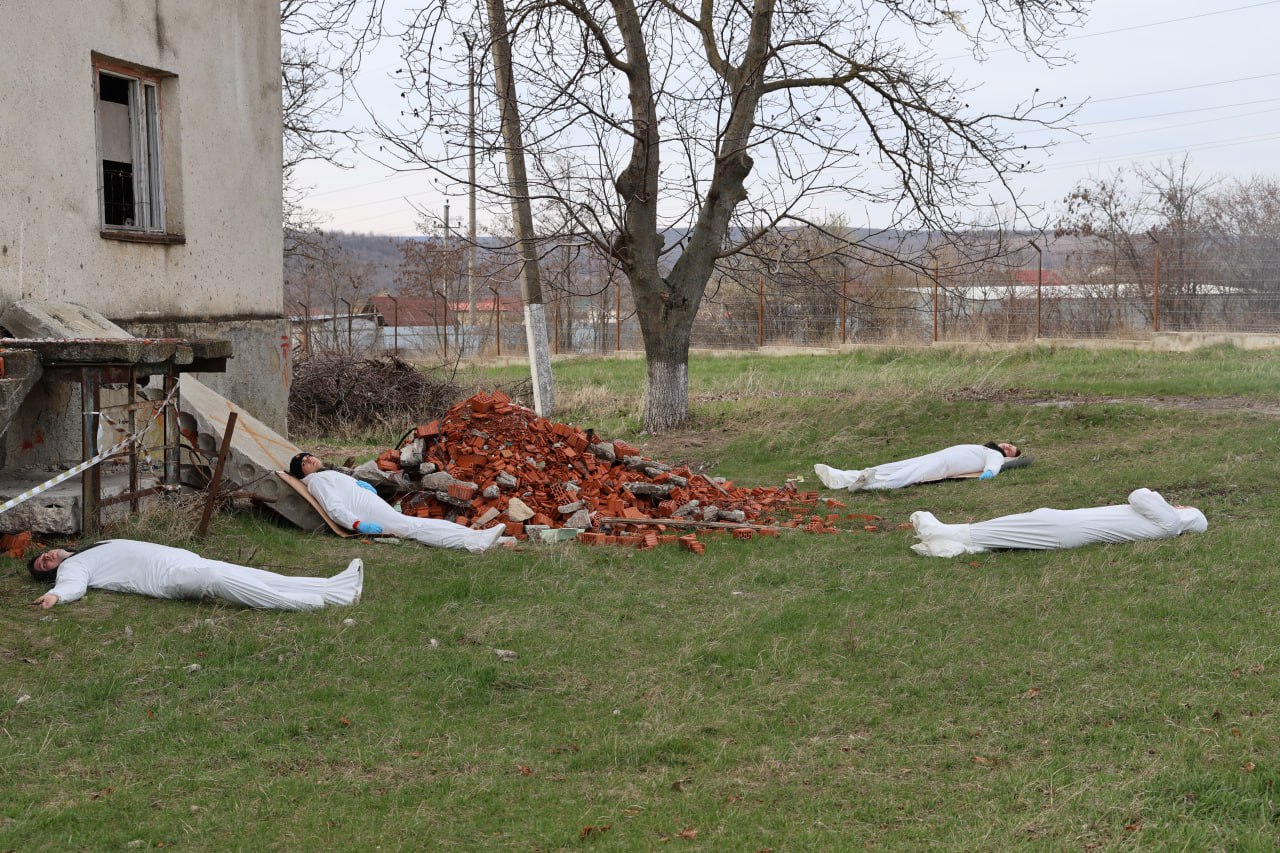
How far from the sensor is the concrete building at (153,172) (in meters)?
8.41

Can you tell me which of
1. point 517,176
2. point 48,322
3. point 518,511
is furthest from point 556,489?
point 517,176

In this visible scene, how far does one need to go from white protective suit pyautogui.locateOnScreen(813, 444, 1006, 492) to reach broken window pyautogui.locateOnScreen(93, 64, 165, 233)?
683 centimetres

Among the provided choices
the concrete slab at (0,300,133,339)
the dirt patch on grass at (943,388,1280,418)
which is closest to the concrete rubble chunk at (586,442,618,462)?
the concrete slab at (0,300,133,339)

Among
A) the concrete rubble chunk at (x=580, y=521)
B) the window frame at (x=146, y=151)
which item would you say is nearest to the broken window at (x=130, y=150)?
the window frame at (x=146, y=151)

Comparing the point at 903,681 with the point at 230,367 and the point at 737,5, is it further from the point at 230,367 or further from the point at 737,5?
the point at 737,5

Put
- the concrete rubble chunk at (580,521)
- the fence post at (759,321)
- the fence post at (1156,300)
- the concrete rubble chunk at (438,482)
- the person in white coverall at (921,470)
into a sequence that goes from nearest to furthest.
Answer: the concrete rubble chunk at (580,521), the concrete rubble chunk at (438,482), the person in white coverall at (921,470), the fence post at (1156,300), the fence post at (759,321)

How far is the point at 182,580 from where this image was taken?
6594 mm

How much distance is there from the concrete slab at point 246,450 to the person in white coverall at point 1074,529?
490cm

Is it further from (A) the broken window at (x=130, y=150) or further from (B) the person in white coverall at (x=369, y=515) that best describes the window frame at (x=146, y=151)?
(B) the person in white coverall at (x=369, y=515)

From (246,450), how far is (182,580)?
273 cm

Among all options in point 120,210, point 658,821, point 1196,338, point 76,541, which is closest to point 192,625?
point 76,541

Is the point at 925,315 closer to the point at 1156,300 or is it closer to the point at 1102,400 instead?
the point at 1156,300

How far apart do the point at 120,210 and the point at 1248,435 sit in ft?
37.2

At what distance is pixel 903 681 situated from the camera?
5.47 m
